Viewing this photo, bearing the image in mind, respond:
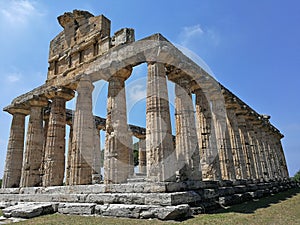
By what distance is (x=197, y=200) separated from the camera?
10.2m

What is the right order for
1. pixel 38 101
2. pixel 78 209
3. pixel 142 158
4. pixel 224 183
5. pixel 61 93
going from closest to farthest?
pixel 78 209, pixel 224 183, pixel 61 93, pixel 38 101, pixel 142 158

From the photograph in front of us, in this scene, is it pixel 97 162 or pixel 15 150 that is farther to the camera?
pixel 97 162

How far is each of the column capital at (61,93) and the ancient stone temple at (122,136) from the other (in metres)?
0.07

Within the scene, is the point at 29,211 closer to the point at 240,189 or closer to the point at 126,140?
the point at 126,140

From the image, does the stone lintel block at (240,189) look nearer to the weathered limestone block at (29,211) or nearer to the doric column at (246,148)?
the doric column at (246,148)

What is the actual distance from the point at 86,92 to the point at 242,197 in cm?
1143

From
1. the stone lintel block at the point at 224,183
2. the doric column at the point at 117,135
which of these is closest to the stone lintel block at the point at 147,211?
the doric column at the point at 117,135

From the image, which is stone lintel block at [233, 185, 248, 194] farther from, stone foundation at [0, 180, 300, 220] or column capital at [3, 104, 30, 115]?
column capital at [3, 104, 30, 115]

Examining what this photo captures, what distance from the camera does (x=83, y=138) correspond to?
14555mm

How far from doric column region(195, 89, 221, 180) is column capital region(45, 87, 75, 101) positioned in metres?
8.72

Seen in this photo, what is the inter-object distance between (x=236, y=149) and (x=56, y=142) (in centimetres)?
1339

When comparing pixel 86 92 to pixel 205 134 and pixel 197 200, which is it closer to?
pixel 205 134

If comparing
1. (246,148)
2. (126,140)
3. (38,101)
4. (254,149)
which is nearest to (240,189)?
(246,148)

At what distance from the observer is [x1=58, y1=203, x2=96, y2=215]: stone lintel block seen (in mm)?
10250
